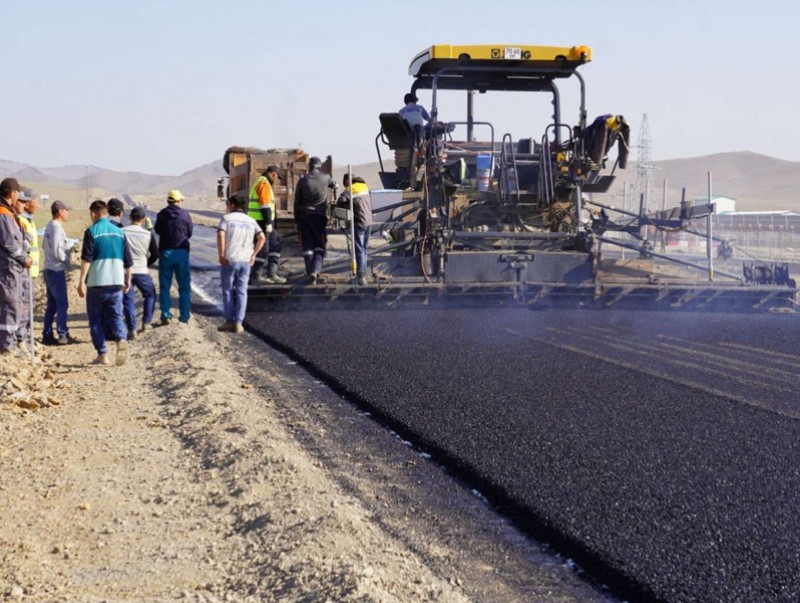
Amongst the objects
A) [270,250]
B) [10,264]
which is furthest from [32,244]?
[270,250]

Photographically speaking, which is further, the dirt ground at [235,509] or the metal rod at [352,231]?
the metal rod at [352,231]

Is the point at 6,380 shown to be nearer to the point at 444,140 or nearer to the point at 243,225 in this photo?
the point at 243,225

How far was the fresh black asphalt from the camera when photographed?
12.8 ft

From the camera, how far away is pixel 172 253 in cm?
1060

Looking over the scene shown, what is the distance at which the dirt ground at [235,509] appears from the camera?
3635 millimetres

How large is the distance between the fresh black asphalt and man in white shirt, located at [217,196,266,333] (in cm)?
27

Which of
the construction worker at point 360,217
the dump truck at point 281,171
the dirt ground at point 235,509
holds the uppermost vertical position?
the dump truck at point 281,171

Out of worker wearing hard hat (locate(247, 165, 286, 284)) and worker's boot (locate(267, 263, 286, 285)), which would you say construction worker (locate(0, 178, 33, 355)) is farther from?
worker's boot (locate(267, 263, 286, 285))

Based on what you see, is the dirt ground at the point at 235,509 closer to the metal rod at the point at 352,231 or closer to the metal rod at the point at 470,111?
the metal rod at the point at 352,231

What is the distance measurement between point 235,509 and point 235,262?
6079 millimetres

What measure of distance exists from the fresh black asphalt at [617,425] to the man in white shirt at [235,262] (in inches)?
10.5

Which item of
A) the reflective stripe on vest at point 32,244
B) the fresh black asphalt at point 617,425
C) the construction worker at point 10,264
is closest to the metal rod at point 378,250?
the fresh black asphalt at point 617,425

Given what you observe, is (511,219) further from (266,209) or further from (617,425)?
(617,425)

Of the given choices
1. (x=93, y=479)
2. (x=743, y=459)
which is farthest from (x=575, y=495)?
(x=93, y=479)
